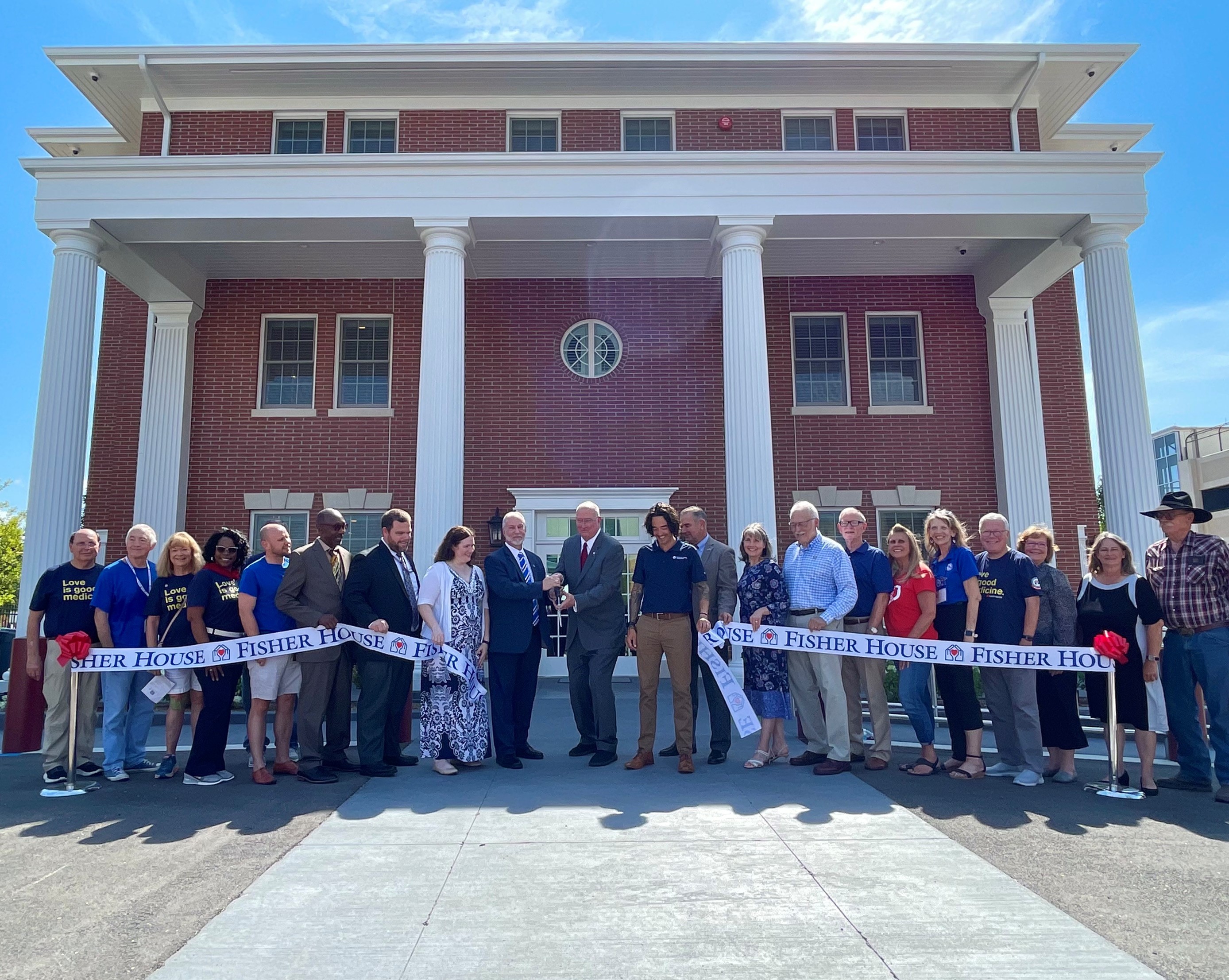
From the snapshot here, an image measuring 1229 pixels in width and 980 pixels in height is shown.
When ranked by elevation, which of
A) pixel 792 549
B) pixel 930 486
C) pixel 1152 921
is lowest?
pixel 1152 921

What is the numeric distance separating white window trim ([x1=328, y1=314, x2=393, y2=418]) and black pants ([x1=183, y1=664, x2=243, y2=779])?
8.64 meters

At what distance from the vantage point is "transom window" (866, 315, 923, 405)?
14859 mm

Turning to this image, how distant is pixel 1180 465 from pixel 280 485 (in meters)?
54.2

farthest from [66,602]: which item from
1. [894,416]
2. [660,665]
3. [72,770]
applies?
[894,416]

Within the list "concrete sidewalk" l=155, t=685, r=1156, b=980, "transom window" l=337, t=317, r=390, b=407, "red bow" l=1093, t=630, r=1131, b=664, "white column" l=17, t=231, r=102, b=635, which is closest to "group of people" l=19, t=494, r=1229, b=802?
"red bow" l=1093, t=630, r=1131, b=664

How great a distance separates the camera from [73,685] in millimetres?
6199

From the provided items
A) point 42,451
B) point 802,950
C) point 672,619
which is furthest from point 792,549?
point 42,451

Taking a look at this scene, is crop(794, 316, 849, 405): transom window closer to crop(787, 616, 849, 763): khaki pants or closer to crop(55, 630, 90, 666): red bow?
crop(787, 616, 849, 763): khaki pants

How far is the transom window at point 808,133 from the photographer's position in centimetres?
1455

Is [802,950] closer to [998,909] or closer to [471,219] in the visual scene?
[998,909]

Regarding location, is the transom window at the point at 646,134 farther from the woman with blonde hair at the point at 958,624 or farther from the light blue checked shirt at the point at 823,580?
the woman with blonde hair at the point at 958,624

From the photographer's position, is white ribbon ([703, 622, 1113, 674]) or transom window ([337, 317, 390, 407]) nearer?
white ribbon ([703, 622, 1113, 674])

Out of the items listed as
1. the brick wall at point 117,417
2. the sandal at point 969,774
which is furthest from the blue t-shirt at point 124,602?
the brick wall at point 117,417

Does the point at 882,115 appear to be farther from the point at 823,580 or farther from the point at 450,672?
the point at 450,672
